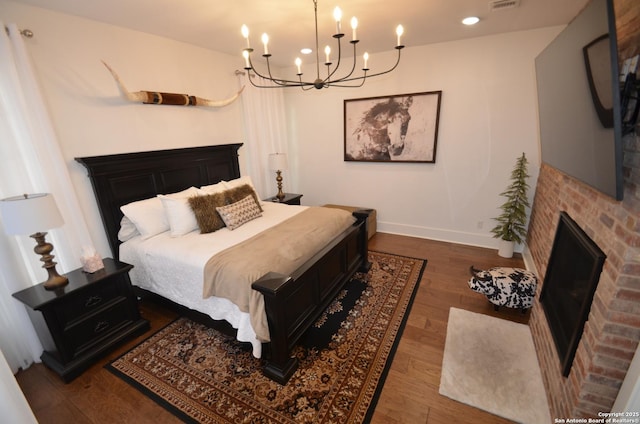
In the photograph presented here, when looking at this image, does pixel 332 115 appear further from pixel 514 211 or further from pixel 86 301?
pixel 86 301

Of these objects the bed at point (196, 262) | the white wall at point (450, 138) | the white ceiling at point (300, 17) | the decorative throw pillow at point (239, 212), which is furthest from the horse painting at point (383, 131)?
the decorative throw pillow at point (239, 212)

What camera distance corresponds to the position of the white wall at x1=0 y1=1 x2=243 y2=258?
2.19 meters

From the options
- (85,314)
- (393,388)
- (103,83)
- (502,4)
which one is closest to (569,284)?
(393,388)

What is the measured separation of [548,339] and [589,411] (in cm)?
57

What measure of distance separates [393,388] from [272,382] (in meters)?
0.81

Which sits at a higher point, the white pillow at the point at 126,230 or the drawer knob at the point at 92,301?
the white pillow at the point at 126,230

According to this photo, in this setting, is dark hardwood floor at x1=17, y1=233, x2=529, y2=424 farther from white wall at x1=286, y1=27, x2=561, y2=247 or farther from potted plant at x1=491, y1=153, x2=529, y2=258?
white wall at x1=286, y1=27, x2=561, y2=247

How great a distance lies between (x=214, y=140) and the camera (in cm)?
360

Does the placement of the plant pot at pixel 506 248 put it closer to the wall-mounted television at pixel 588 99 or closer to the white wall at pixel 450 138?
the white wall at pixel 450 138

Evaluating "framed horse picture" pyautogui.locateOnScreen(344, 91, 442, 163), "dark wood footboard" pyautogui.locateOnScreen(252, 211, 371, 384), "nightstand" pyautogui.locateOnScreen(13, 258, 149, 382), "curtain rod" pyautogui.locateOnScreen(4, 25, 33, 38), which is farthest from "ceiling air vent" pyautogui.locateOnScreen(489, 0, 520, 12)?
"nightstand" pyautogui.locateOnScreen(13, 258, 149, 382)

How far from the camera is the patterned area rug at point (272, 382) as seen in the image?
1.70 meters

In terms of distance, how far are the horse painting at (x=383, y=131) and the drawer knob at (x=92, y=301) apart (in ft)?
11.4

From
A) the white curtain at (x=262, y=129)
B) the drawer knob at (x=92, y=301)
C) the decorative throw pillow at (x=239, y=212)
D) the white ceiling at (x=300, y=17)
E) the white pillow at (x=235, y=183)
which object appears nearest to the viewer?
the drawer knob at (x=92, y=301)

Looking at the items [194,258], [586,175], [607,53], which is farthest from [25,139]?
[586,175]
